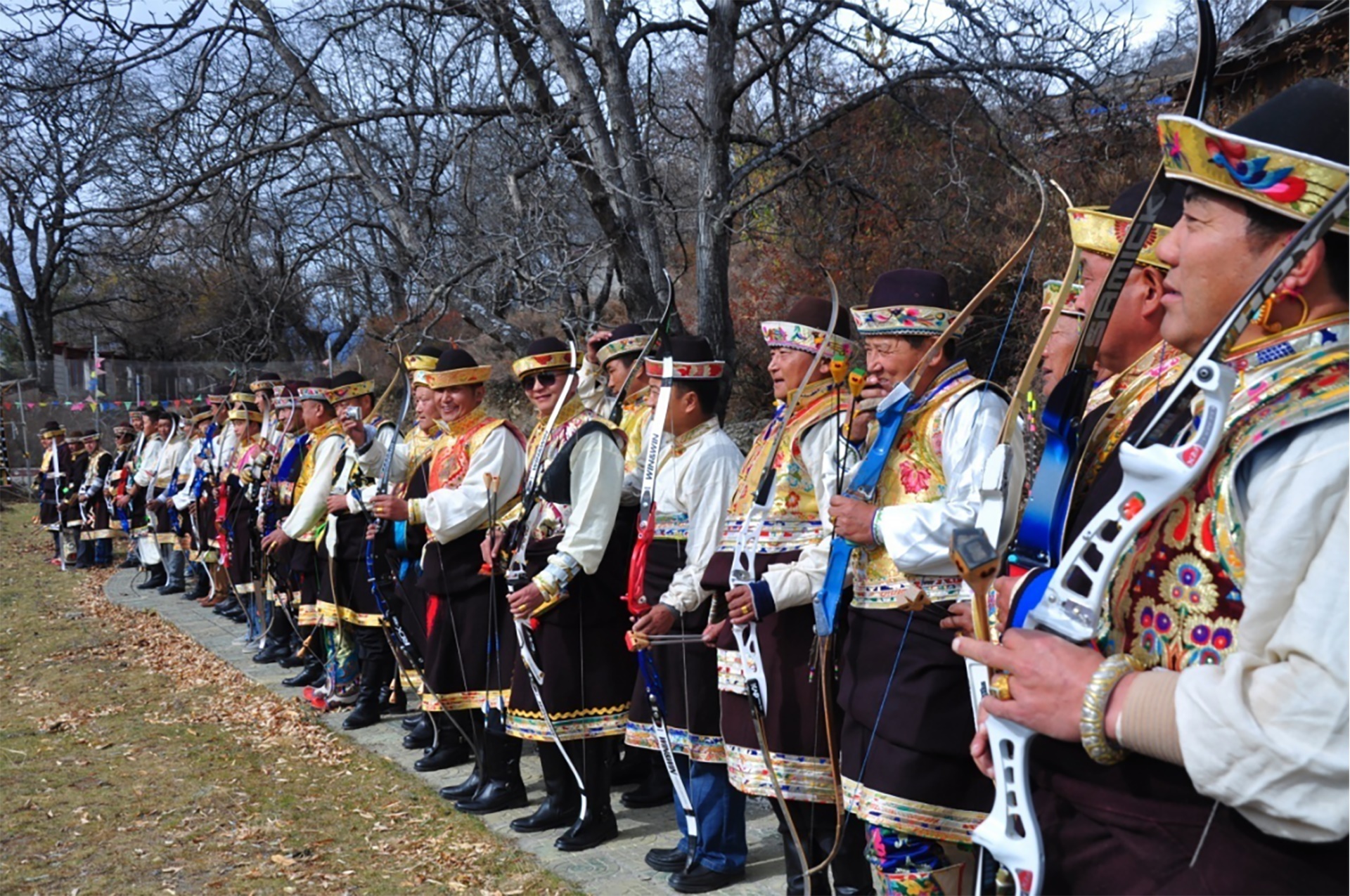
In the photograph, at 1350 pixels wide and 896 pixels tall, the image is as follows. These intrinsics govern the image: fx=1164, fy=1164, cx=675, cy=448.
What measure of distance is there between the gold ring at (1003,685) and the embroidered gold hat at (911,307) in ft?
6.11

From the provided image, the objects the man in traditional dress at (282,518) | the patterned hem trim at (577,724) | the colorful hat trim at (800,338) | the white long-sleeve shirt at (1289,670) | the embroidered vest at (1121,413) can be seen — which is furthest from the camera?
the man in traditional dress at (282,518)

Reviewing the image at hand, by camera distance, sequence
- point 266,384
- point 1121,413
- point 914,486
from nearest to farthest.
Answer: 1. point 1121,413
2. point 914,486
3. point 266,384

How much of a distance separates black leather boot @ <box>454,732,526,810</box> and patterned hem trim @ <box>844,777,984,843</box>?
288cm

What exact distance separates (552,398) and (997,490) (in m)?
3.69

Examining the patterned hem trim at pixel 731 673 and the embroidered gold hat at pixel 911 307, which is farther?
the patterned hem trim at pixel 731 673

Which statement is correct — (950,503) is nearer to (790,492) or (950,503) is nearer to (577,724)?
(790,492)

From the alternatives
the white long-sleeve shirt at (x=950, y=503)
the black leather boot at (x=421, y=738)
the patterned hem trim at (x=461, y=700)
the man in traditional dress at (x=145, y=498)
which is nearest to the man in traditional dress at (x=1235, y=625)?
the white long-sleeve shirt at (x=950, y=503)

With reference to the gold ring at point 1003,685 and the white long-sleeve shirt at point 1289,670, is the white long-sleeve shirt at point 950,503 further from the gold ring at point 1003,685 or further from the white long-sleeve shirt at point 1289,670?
the white long-sleeve shirt at point 1289,670

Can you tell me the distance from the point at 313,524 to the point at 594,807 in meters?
3.64

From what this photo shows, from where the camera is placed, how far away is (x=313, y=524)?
7984 mm

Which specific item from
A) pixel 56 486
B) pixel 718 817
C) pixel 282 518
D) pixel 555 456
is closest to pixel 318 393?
pixel 282 518

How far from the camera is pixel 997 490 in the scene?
8.02ft

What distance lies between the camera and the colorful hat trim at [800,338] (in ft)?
14.3

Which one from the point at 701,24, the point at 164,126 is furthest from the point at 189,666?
the point at 701,24
